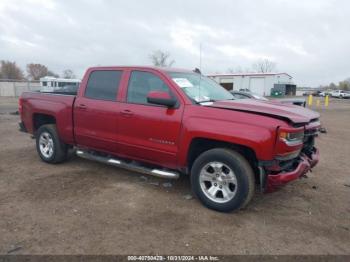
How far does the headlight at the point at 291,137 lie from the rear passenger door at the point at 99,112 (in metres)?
2.52

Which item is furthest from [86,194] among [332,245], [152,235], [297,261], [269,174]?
[332,245]

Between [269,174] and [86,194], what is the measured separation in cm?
262

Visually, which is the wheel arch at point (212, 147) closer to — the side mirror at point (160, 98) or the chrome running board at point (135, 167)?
the chrome running board at point (135, 167)

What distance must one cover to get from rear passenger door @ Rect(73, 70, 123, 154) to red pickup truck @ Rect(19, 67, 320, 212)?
17mm

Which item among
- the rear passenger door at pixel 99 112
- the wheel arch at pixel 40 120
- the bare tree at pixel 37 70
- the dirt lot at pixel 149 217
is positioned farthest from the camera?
the bare tree at pixel 37 70

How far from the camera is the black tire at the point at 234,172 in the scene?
391cm

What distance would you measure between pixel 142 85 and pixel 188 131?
3.84 feet

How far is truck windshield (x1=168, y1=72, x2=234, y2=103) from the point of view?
15.1ft

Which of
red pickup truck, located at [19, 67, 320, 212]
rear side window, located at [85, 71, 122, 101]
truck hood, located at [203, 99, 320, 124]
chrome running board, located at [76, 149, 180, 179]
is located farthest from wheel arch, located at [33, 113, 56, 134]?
truck hood, located at [203, 99, 320, 124]

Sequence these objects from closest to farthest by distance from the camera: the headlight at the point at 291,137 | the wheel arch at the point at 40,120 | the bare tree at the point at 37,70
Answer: the headlight at the point at 291,137
the wheel arch at the point at 40,120
the bare tree at the point at 37,70

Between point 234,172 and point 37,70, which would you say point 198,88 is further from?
point 37,70

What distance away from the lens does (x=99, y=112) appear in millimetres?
5203

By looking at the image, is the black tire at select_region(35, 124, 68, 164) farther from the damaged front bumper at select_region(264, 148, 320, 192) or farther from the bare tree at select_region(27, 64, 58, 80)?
the bare tree at select_region(27, 64, 58, 80)

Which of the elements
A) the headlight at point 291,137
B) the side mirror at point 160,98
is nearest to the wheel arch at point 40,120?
the side mirror at point 160,98
